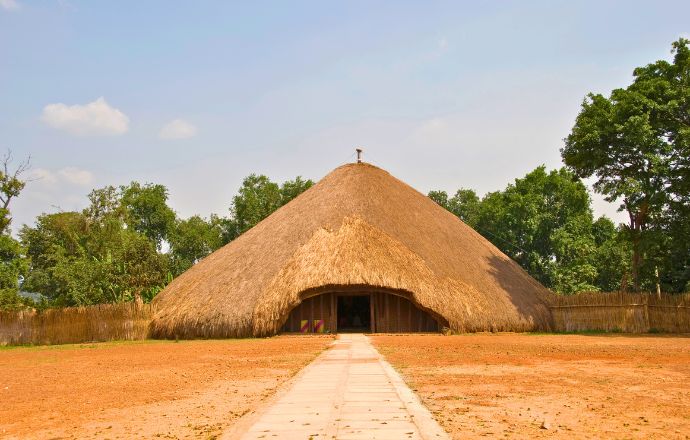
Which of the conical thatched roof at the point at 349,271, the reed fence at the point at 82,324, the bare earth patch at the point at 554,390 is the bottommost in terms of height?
the bare earth patch at the point at 554,390

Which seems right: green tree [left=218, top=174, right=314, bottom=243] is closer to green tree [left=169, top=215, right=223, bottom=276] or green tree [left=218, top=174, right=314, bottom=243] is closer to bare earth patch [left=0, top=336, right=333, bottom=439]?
green tree [left=169, top=215, right=223, bottom=276]

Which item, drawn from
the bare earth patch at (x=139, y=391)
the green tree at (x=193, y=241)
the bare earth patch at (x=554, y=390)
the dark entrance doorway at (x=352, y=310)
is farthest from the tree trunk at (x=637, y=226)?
the green tree at (x=193, y=241)

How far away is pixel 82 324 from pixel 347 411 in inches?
858

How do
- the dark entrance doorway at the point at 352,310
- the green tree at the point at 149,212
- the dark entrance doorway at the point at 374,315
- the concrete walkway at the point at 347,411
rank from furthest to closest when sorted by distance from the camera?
1. the green tree at the point at 149,212
2. the dark entrance doorway at the point at 352,310
3. the dark entrance doorway at the point at 374,315
4. the concrete walkway at the point at 347,411

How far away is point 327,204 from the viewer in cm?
2895

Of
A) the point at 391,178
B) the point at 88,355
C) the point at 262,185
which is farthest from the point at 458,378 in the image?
the point at 262,185

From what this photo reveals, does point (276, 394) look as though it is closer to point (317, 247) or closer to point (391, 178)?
point (317, 247)

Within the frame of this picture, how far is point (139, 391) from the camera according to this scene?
9.82 metres

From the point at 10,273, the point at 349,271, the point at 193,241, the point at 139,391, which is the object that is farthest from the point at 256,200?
the point at 139,391

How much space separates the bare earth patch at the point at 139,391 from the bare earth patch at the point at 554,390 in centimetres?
251

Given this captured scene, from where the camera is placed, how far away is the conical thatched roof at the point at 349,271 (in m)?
23.7

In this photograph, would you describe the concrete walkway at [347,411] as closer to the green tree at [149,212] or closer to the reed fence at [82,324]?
the reed fence at [82,324]

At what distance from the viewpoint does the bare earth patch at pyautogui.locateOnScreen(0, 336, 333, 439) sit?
688cm

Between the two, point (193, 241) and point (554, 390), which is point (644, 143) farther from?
point (193, 241)
